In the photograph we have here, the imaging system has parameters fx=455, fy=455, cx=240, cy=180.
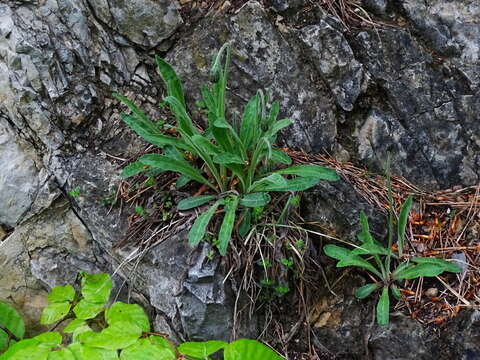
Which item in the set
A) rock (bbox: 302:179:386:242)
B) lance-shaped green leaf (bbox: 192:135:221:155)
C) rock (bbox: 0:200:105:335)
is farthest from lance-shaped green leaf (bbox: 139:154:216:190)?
rock (bbox: 0:200:105:335)

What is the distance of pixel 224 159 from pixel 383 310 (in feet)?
3.26

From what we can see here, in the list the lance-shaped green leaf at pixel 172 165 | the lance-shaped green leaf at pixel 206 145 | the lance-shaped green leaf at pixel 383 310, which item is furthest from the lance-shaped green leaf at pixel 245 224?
the lance-shaped green leaf at pixel 383 310

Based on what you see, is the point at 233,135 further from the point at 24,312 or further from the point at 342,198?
the point at 24,312

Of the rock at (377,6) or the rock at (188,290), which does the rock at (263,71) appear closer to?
the rock at (377,6)

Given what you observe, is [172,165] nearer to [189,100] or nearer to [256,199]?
[256,199]

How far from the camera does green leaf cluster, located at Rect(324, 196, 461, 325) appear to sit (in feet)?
6.76

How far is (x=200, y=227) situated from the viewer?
6.64 feet

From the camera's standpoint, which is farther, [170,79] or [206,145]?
[170,79]

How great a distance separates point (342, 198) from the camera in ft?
7.51

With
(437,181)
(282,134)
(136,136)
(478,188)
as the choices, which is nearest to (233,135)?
(282,134)

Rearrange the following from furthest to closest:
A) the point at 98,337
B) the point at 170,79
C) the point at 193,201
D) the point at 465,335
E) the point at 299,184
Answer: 1. the point at 170,79
2. the point at 193,201
3. the point at 299,184
4. the point at 465,335
5. the point at 98,337

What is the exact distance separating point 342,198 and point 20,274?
68.4 inches

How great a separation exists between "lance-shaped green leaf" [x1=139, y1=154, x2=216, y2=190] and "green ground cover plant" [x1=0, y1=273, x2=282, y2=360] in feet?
2.05

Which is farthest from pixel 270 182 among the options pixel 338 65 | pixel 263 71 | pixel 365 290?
pixel 338 65
